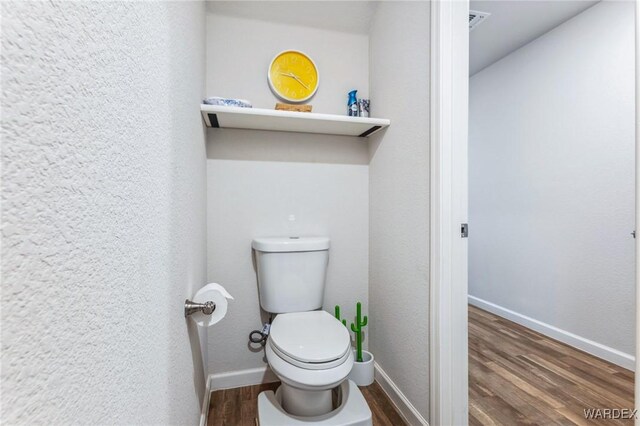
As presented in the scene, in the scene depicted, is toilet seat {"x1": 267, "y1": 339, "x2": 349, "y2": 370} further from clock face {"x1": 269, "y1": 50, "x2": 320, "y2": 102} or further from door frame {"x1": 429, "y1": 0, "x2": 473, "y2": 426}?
clock face {"x1": 269, "y1": 50, "x2": 320, "y2": 102}

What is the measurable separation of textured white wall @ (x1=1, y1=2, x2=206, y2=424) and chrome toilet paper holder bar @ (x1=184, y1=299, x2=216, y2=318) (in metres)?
0.17

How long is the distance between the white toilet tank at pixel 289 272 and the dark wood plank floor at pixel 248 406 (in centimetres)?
45

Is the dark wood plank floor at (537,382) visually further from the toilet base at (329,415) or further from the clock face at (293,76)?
the clock face at (293,76)

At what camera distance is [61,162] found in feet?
0.98

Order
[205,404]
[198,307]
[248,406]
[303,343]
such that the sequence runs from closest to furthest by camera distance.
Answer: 1. [198,307]
2. [303,343]
3. [205,404]
4. [248,406]

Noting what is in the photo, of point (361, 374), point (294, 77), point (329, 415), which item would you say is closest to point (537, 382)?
point (361, 374)

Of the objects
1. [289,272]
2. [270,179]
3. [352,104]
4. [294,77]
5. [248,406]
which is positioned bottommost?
[248,406]

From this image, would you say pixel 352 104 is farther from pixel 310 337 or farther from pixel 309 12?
pixel 310 337

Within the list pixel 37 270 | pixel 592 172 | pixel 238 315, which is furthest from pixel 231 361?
pixel 592 172

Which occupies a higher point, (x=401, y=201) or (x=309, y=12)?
(x=309, y=12)

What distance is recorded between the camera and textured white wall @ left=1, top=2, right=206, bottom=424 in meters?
0.24

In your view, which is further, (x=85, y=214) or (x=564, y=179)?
(x=564, y=179)

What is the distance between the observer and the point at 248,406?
1.46 meters

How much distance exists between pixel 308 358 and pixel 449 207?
0.77 meters
